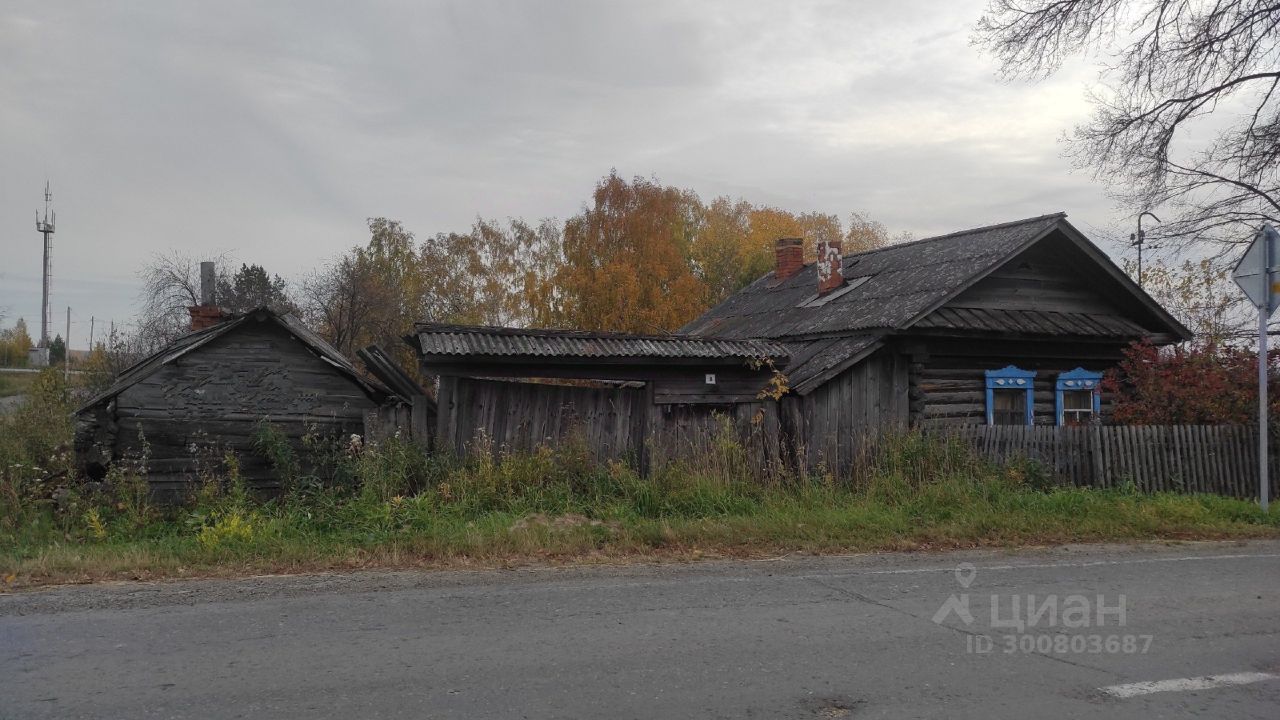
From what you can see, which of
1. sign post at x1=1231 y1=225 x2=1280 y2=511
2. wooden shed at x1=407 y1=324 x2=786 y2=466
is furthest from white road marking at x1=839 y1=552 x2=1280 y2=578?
wooden shed at x1=407 y1=324 x2=786 y2=466

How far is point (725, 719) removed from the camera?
4281 millimetres

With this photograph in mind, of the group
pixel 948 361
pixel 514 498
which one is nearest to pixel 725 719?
pixel 514 498

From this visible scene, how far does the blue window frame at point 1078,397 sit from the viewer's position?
16.6 meters

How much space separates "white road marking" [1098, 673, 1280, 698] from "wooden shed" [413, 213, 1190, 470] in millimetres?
7450

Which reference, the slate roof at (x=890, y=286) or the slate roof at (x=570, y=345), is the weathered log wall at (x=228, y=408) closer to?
the slate roof at (x=570, y=345)

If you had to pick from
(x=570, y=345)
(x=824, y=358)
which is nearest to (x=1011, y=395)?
(x=824, y=358)

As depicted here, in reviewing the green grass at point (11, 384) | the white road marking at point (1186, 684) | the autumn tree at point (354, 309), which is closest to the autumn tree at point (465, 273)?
the autumn tree at point (354, 309)

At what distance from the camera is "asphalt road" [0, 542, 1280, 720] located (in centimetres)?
451

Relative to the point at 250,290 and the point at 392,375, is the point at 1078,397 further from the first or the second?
the point at 250,290

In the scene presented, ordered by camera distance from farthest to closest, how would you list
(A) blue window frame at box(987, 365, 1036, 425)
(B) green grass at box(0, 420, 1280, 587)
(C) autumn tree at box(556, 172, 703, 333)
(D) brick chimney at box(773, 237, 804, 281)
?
(C) autumn tree at box(556, 172, 703, 333) < (D) brick chimney at box(773, 237, 804, 281) < (A) blue window frame at box(987, 365, 1036, 425) < (B) green grass at box(0, 420, 1280, 587)

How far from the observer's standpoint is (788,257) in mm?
24422

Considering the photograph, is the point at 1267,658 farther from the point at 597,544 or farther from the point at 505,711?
the point at 597,544

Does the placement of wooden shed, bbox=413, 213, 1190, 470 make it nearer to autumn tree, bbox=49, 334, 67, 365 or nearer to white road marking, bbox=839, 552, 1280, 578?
white road marking, bbox=839, 552, 1280, 578

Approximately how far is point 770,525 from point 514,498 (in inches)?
126
